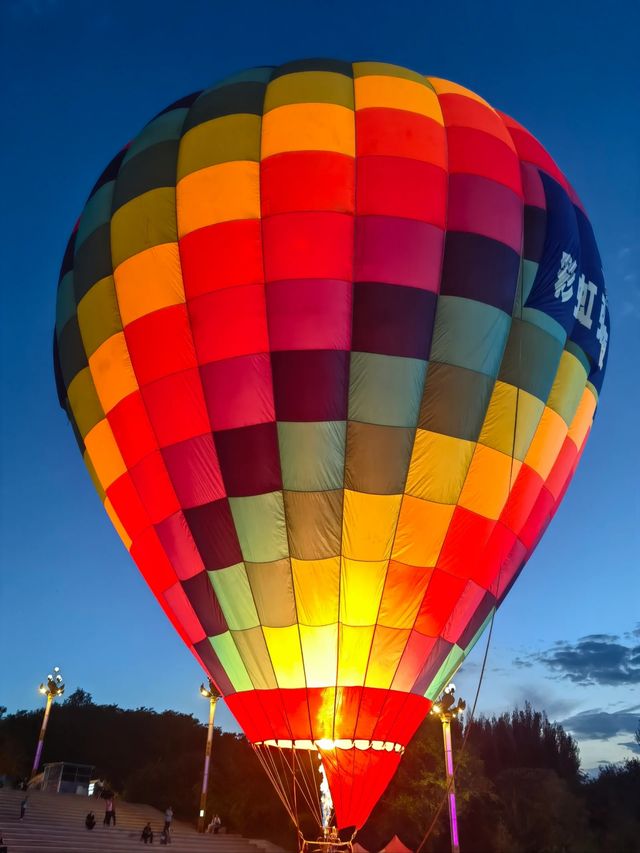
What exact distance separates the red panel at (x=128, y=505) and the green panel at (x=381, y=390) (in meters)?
3.00

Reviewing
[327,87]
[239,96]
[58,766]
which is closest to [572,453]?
[327,87]

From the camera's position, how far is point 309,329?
7.53m

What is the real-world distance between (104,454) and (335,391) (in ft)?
11.1

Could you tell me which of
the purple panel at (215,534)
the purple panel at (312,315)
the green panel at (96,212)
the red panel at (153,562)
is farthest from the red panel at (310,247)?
the red panel at (153,562)

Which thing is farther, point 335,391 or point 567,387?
point 567,387

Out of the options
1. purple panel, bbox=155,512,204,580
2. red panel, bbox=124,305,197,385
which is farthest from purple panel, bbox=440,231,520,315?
purple panel, bbox=155,512,204,580

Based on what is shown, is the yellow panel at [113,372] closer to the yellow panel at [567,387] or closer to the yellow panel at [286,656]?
the yellow panel at [286,656]

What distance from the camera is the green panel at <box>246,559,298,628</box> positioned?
7227mm

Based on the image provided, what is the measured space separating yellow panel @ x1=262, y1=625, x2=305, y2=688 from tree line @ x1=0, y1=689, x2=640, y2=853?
37.8 ft

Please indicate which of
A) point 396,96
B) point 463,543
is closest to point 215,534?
point 463,543

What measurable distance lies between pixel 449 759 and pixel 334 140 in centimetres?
1062

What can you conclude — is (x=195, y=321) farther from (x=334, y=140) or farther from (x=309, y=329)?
(x=334, y=140)

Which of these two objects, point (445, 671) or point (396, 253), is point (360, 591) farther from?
point (396, 253)

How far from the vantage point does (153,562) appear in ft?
28.0
